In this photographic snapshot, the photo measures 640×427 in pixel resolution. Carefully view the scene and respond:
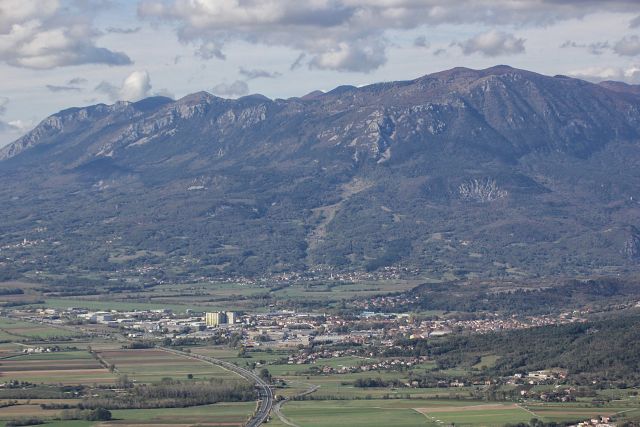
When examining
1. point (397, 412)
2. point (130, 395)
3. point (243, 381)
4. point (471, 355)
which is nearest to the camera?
point (397, 412)

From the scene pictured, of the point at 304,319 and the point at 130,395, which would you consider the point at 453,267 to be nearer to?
the point at 304,319

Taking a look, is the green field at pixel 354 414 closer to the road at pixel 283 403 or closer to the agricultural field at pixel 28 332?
the road at pixel 283 403

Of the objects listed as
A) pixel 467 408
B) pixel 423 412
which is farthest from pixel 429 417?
pixel 467 408

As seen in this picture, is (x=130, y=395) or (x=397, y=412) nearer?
(x=397, y=412)

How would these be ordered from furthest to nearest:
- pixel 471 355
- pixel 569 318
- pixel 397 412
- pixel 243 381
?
1. pixel 569 318
2. pixel 471 355
3. pixel 243 381
4. pixel 397 412

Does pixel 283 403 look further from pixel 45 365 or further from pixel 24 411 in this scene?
pixel 45 365

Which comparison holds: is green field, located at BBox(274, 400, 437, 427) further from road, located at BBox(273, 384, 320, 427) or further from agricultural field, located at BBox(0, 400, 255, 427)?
agricultural field, located at BBox(0, 400, 255, 427)

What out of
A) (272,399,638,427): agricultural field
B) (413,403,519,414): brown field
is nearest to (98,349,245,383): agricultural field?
(272,399,638,427): agricultural field

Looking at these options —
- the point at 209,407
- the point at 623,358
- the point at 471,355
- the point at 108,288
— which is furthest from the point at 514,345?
the point at 108,288

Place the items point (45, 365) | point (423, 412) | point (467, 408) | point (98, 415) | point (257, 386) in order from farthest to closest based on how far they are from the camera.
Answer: point (45, 365), point (257, 386), point (467, 408), point (423, 412), point (98, 415)
